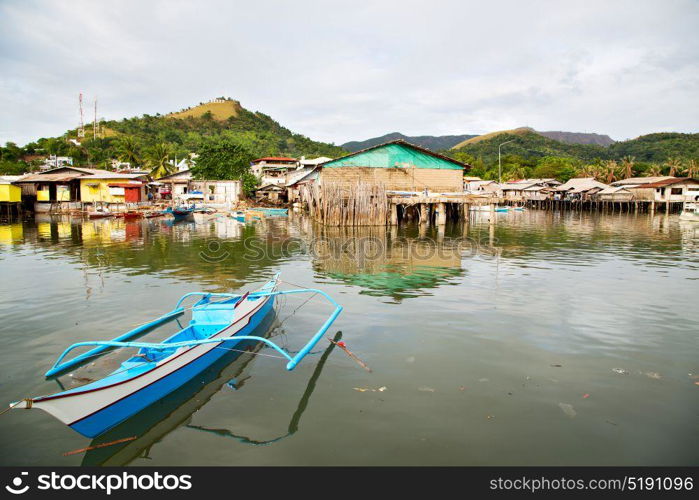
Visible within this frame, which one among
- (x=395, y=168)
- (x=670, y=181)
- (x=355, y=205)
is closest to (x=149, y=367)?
(x=355, y=205)

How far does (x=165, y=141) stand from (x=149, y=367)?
90.5 metres

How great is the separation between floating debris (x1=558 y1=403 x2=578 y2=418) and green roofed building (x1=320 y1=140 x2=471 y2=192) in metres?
27.4

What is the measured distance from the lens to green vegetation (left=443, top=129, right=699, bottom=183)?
Answer: 70.3 m

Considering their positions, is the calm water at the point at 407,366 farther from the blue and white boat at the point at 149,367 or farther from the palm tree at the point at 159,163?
the palm tree at the point at 159,163

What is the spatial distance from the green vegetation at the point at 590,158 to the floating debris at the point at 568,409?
70.8m

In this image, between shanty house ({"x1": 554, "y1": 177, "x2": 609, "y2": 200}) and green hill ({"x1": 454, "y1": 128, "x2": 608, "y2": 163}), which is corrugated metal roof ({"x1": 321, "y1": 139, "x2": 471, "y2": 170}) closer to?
shanty house ({"x1": 554, "y1": 177, "x2": 609, "y2": 200})

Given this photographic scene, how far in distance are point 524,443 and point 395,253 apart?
45.1ft

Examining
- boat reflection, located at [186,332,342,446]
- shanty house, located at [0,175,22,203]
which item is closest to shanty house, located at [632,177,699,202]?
boat reflection, located at [186,332,342,446]

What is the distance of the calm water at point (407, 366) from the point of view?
5.26 metres

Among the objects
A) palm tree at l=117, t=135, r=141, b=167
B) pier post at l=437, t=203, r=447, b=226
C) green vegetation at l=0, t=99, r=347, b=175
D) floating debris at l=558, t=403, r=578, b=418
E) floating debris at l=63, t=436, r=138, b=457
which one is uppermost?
green vegetation at l=0, t=99, r=347, b=175

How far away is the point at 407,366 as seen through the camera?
741 cm

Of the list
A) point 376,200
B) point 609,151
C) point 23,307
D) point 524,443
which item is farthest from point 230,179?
point 609,151

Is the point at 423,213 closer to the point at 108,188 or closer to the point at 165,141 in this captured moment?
the point at 108,188
